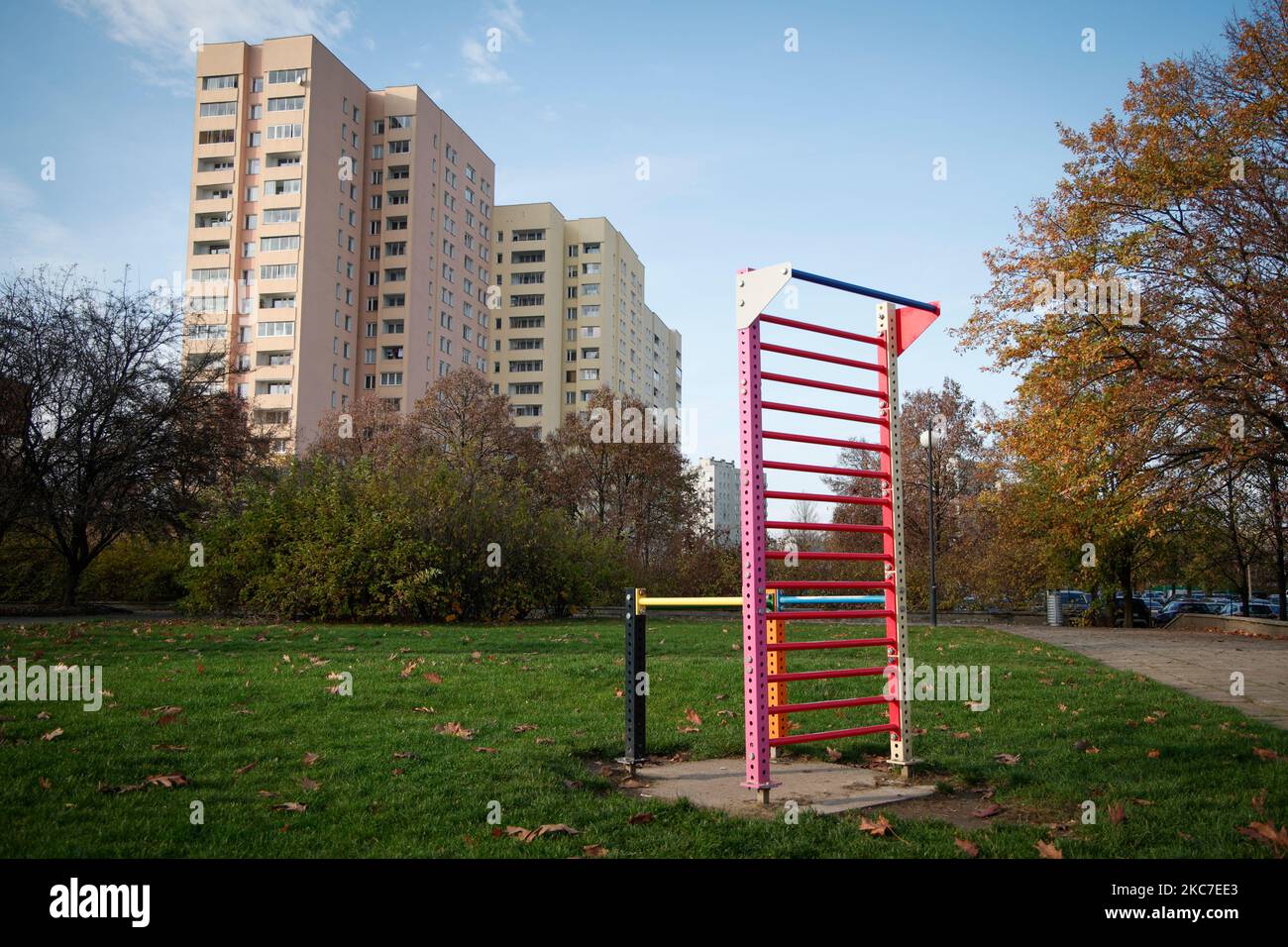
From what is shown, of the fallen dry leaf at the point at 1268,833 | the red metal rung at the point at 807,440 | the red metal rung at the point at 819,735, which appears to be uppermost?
the red metal rung at the point at 807,440

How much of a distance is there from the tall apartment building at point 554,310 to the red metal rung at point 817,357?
77.4 meters

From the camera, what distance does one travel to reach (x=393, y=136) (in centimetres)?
6862

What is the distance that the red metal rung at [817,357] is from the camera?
5745 millimetres

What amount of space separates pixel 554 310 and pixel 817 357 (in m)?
82.0

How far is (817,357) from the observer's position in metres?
6.02

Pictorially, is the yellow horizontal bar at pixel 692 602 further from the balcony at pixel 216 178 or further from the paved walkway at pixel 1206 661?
the balcony at pixel 216 178

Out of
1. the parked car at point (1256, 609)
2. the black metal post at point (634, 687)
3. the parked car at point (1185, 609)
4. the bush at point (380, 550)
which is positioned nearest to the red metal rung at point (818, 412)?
the black metal post at point (634, 687)

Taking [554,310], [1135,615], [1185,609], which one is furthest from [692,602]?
[554,310]

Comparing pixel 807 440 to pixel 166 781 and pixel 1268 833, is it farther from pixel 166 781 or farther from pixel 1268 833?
pixel 166 781

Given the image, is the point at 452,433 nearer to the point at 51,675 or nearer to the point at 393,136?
the point at 51,675

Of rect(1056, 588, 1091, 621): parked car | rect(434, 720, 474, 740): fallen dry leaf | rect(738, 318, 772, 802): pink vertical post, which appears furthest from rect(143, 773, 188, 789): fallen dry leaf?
rect(1056, 588, 1091, 621): parked car

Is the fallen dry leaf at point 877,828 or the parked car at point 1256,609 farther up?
the fallen dry leaf at point 877,828

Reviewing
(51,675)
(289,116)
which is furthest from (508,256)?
(51,675)
